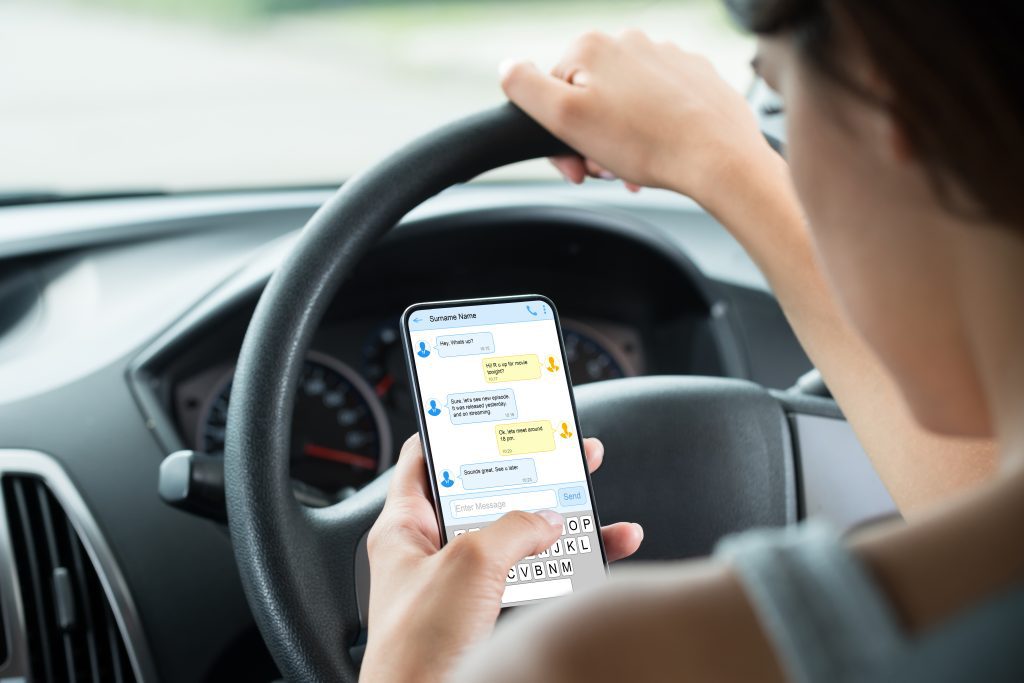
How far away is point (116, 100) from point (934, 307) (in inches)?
76.7

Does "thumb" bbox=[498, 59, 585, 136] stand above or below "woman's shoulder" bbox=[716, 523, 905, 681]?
above

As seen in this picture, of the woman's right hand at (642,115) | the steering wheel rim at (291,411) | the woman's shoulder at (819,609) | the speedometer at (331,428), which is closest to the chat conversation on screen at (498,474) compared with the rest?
the steering wheel rim at (291,411)

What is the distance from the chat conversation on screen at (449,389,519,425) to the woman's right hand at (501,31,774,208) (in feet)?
0.62

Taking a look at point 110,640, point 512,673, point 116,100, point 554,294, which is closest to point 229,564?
point 110,640

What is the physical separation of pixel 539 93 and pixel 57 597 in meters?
0.61

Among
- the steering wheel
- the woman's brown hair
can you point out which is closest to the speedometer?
the steering wheel

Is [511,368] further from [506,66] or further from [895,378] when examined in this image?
[895,378]

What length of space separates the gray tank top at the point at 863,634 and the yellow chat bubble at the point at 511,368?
48 centimetres

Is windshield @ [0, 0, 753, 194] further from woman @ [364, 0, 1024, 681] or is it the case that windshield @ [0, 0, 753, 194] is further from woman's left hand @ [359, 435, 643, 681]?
woman @ [364, 0, 1024, 681]

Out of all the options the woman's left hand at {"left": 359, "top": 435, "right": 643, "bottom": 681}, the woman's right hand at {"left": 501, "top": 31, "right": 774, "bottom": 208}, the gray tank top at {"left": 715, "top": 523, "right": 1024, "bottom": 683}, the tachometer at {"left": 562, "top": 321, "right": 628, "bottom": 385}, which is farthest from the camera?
the tachometer at {"left": 562, "top": 321, "right": 628, "bottom": 385}

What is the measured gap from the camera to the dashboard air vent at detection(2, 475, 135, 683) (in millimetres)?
1054

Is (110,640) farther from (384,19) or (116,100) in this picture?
(384,19)

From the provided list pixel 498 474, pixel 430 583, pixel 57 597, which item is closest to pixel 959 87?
pixel 430 583

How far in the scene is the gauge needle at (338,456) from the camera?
1.39 metres
